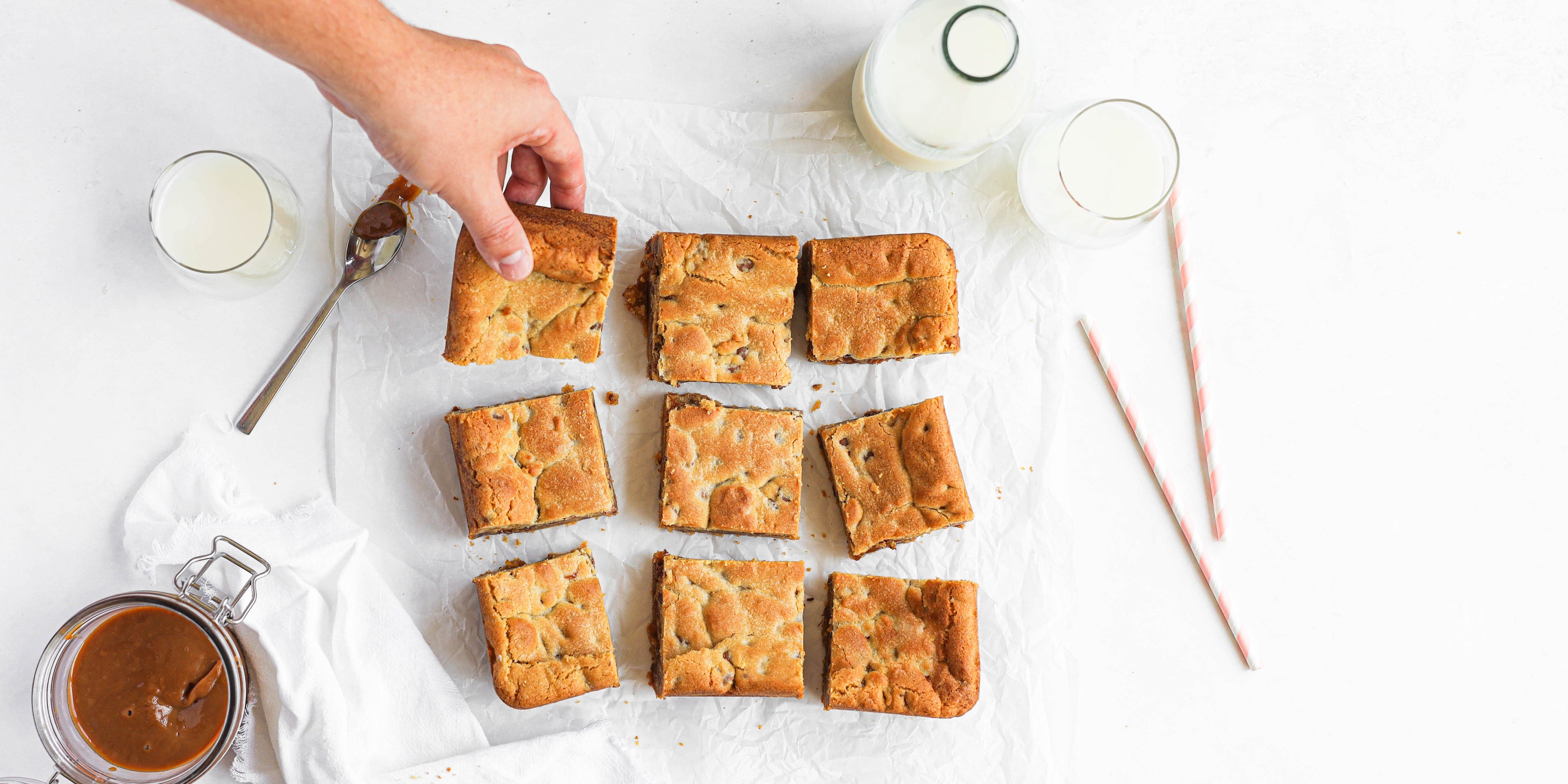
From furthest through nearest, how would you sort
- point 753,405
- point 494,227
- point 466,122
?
point 753,405 < point 494,227 < point 466,122

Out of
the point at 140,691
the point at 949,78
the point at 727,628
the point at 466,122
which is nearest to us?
the point at 466,122

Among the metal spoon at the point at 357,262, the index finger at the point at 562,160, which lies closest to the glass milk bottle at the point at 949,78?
the index finger at the point at 562,160

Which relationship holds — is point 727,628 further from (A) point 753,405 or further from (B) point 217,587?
(B) point 217,587

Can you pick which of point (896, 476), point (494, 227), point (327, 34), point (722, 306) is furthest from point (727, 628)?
point (327, 34)

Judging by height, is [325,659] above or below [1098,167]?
below

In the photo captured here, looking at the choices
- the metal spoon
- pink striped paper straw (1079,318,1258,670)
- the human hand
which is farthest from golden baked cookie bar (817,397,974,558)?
the metal spoon

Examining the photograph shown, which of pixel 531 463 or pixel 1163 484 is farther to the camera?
pixel 1163 484

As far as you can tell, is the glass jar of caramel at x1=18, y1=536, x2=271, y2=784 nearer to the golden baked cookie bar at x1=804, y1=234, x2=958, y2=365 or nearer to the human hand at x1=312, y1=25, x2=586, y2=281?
the human hand at x1=312, y1=25, x2=586, y2=281
